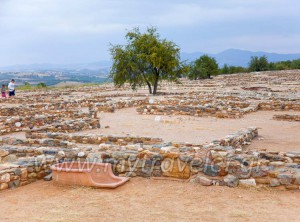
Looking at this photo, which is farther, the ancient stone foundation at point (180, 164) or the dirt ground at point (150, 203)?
the ancient stone foundation at point (180, 164)

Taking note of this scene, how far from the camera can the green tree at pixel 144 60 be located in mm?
30484

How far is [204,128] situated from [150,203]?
26.8 feet

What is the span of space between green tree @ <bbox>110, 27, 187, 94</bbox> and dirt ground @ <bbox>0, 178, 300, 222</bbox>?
2413 cm

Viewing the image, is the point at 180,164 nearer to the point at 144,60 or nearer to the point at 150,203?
the point at 150,203

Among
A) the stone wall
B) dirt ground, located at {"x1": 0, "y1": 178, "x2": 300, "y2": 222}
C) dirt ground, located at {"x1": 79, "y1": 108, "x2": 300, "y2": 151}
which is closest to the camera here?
dirt ground, located at {"x1": 0, "y1": 178, "x2": 300, "y2": 222}

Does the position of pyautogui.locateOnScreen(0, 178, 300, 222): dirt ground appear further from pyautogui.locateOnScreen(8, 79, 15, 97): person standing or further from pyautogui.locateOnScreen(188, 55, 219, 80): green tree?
pyautogui.locateOnScreen(188, 55, 219, 80): green tree

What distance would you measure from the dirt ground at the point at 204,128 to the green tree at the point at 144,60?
42.2ft

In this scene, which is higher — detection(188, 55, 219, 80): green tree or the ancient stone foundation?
detection(188, 55, 219, 80): green tree

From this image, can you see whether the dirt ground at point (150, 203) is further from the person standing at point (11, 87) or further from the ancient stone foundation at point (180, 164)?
the person standing at point (11, 87)

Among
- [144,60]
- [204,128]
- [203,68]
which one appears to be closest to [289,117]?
[204,128]

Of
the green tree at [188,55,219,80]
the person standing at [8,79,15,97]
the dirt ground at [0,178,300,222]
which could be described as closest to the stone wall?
the dirt ground at [0,178,300,222]

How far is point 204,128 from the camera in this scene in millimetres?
13688

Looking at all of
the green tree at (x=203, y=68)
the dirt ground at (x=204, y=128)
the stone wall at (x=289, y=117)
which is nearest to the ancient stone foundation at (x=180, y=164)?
the dirt ground at (x=204, y=128)

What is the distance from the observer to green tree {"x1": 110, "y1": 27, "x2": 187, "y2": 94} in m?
30.5
